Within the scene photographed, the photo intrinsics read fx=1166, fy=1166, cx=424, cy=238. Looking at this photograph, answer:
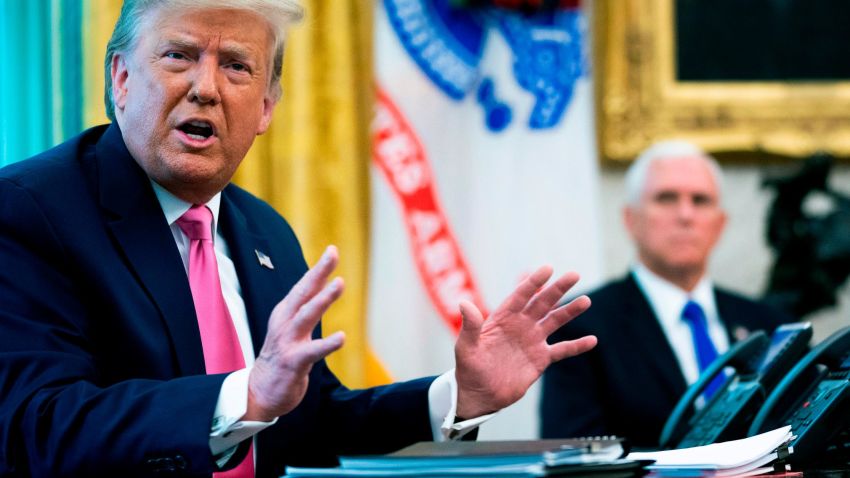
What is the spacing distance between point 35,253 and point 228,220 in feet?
1.44

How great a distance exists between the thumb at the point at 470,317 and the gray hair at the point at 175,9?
0.61 m

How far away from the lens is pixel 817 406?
1.57 m

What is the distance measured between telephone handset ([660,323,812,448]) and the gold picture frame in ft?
6.86

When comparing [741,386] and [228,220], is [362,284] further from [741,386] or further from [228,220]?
[741,386]

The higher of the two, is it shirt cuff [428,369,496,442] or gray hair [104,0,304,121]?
gray hair [104,0,304,121]

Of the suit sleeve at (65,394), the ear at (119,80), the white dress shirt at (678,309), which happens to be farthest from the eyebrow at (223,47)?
the white dress shirt at (678,309)

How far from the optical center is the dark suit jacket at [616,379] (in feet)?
10.1

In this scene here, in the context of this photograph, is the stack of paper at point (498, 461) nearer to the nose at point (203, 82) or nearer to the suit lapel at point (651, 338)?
the nose at point (203, 82)

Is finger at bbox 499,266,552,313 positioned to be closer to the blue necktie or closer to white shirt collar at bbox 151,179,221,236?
white shirt collar at bbox 151,179,221,236

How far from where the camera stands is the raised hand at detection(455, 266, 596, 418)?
1.62 metres

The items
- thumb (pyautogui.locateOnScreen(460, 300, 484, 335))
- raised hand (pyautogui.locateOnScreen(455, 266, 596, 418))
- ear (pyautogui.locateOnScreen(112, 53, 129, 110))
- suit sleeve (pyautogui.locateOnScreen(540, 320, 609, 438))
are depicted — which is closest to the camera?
thumb (pyautogui.locateOnScreen(460, 300, 484, 335))

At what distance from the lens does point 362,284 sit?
3588 millimetres

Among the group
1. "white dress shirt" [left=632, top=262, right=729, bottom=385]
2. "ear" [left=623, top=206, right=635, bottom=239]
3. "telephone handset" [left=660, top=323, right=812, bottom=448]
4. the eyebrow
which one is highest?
the eyebrow

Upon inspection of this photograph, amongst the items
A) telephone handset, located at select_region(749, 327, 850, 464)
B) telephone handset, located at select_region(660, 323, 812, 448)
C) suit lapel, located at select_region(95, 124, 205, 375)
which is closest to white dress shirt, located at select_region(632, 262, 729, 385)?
telephone handset, located at select_region(660, 323, 812, 448)
